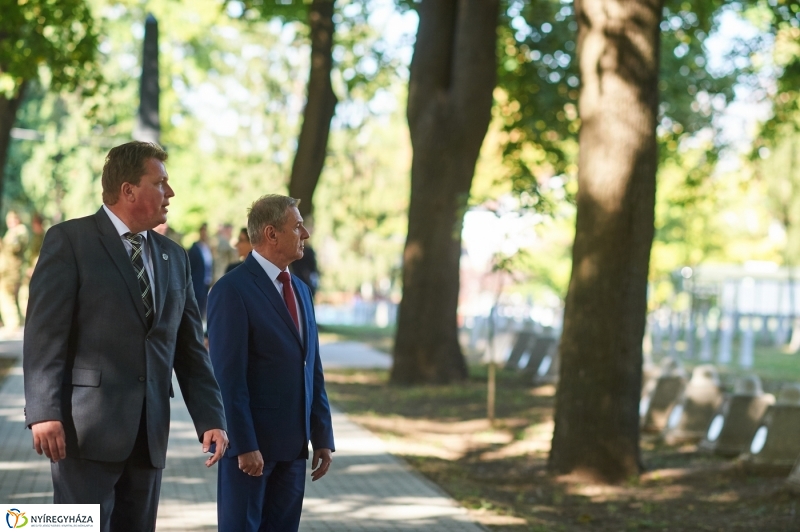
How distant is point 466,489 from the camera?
10.5 m

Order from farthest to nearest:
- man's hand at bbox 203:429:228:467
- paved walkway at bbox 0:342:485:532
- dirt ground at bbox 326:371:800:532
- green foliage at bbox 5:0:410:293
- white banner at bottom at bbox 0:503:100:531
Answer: green foliage at bbox 5:0:410:293, dirt ground at bbox 326:371:800:532, paved walkway at bbox 0:342:485:532, man's hand at bbox 203:429:228:467, white banner at bottom at bbox 0:503:100:531

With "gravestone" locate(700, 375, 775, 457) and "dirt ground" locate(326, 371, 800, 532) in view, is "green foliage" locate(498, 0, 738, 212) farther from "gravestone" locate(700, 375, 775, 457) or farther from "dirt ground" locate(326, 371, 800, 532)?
"gravestone" locate(700, 375, 775, 457)

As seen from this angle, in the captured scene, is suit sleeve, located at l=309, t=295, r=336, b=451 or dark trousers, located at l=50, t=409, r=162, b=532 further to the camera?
suit sleeve, located at l=309, t=295, r=336, b=451

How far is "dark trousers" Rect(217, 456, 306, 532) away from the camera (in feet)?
17.7

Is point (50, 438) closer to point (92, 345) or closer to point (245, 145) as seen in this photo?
point (92, 345)

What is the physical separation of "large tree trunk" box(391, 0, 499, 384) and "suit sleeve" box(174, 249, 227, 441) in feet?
43.5

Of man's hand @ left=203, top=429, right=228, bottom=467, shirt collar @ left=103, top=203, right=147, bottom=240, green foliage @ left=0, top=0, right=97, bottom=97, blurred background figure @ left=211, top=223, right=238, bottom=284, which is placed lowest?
man's hand @ left=203, top=429, right=228, bottom=467

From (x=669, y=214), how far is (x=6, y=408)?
40516mm

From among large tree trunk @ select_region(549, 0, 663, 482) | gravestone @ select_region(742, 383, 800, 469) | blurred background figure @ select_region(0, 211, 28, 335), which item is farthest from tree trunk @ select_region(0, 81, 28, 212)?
gravestone @ select_region(742, 383, 800, 469)

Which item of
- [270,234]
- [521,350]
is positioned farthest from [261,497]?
[521,350]

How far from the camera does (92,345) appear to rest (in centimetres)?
447

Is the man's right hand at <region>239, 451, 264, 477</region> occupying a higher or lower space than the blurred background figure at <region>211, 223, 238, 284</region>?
lower

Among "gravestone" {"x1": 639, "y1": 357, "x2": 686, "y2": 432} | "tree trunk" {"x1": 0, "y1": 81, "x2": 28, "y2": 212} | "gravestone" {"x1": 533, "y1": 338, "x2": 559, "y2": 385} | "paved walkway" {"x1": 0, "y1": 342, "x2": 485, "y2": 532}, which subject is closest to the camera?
"paved walkway" {"x1": 0, "y1": 342, "x2": 485, "y2": 532}

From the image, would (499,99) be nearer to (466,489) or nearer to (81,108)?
(466,489)
